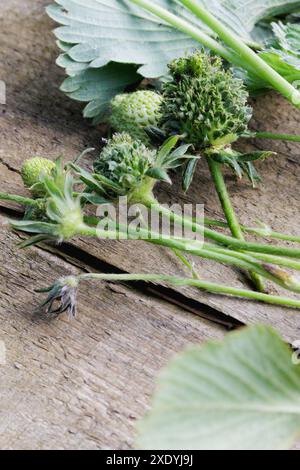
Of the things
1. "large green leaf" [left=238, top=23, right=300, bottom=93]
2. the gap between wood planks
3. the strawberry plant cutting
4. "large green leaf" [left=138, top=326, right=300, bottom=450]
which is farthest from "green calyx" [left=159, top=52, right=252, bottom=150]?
"large green leaf" [left=138, top=326, right=300, bottom=450]

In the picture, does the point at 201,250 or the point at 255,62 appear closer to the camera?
the point at 201,250

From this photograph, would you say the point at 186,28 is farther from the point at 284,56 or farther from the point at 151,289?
the point at 151,289

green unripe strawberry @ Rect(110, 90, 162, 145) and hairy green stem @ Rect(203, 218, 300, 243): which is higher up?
green unripe strawberry @ Rect(110, 90, 162, 145)

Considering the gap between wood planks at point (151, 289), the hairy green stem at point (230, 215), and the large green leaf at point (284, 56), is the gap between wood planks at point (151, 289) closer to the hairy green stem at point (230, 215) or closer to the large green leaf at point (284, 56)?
the hairy green stem at point (230, 215)

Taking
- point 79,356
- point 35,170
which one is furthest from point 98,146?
point 79,356

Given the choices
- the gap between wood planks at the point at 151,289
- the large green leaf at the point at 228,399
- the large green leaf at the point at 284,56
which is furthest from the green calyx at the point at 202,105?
the large green leaf at the point at 228,399

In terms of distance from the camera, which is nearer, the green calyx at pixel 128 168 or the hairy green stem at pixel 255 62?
the green calyx at pixel 128 168

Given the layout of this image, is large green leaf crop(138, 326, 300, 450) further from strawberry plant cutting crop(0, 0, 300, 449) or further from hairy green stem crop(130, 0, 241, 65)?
hairy green stem crop(130, 0, 241, 65)
